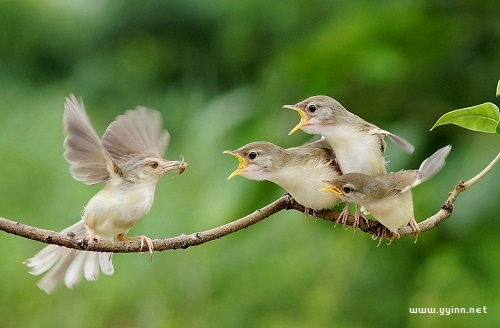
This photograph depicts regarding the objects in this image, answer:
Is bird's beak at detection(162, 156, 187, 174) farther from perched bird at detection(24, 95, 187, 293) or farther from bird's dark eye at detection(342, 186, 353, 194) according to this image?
bird's dark eye at detection(342, 186, 353, 194)

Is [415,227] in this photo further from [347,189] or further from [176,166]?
[176,166]

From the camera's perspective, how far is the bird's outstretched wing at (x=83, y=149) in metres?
0.71

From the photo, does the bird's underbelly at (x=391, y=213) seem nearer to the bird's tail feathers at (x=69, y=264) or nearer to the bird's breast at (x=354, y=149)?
the bird's breast at (x=354, y=149)

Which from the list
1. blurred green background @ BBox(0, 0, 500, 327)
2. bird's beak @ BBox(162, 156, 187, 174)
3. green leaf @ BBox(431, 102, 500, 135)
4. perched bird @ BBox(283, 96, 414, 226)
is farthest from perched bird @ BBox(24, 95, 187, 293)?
blurred green background @ BBox(0, 0, 500, 327)

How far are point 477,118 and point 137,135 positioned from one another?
295mm

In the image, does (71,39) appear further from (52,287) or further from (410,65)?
(52,287)

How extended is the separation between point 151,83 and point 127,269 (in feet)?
1.75

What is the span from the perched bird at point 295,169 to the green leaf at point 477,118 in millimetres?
109

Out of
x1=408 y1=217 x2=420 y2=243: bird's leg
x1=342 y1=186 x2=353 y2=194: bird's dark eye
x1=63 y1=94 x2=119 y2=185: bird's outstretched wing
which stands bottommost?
x1=408 y1=217 x2=420 y2=243: bird's leg

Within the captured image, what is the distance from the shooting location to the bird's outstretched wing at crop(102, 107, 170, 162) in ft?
2.55

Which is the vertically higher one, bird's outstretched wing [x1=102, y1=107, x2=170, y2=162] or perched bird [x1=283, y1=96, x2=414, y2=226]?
bird's outstretched wing [x1=102, y1=107, x2=170, y2=162]

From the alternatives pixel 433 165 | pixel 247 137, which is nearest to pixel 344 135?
pixel 433 165

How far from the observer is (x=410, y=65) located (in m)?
1.58

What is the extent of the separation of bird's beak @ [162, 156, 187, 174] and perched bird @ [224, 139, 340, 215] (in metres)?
0.06
